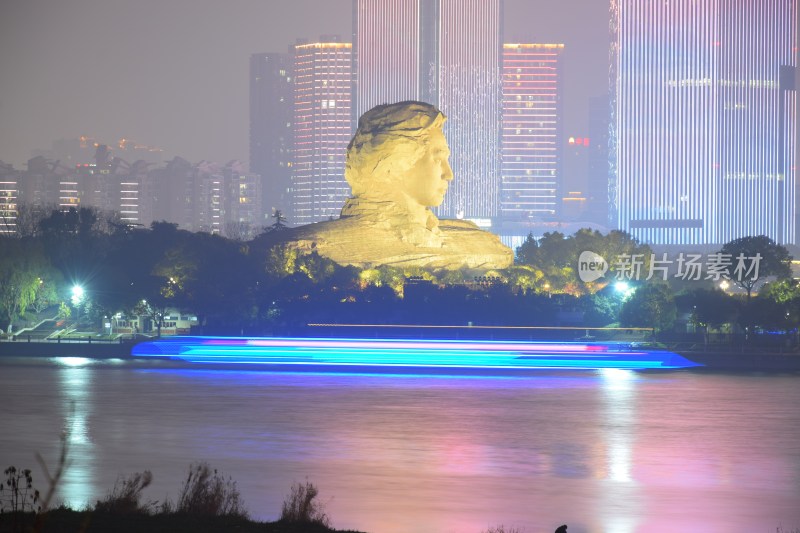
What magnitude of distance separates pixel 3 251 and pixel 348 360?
30.1m

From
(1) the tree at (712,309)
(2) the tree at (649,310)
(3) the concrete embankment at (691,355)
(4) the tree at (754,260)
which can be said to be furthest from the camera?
(4) the tree at (754,260)

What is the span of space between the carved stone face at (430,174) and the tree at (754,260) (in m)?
21.1

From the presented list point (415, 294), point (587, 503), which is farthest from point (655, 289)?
point (587, 503)

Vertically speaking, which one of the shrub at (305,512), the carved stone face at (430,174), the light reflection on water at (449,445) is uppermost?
the carved stone face at (430,174)

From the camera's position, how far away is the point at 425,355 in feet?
201

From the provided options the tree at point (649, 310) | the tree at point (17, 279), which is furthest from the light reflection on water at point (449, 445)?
the tree at point (17, 279)

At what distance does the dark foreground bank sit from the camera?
19.3m

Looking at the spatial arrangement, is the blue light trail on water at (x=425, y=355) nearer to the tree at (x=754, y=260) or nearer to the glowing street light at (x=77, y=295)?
the glowing street light at (x=77, y=295)

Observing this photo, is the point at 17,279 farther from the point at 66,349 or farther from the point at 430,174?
the point at 430,174

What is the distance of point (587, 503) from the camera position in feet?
82.8

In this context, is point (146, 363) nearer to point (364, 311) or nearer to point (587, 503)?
point (364, 311)

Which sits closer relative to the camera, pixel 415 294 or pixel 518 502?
pixel 518 502

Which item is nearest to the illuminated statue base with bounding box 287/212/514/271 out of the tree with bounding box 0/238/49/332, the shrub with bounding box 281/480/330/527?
the tree with bounding box 0/238/49/332

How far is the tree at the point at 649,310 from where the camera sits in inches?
3135
